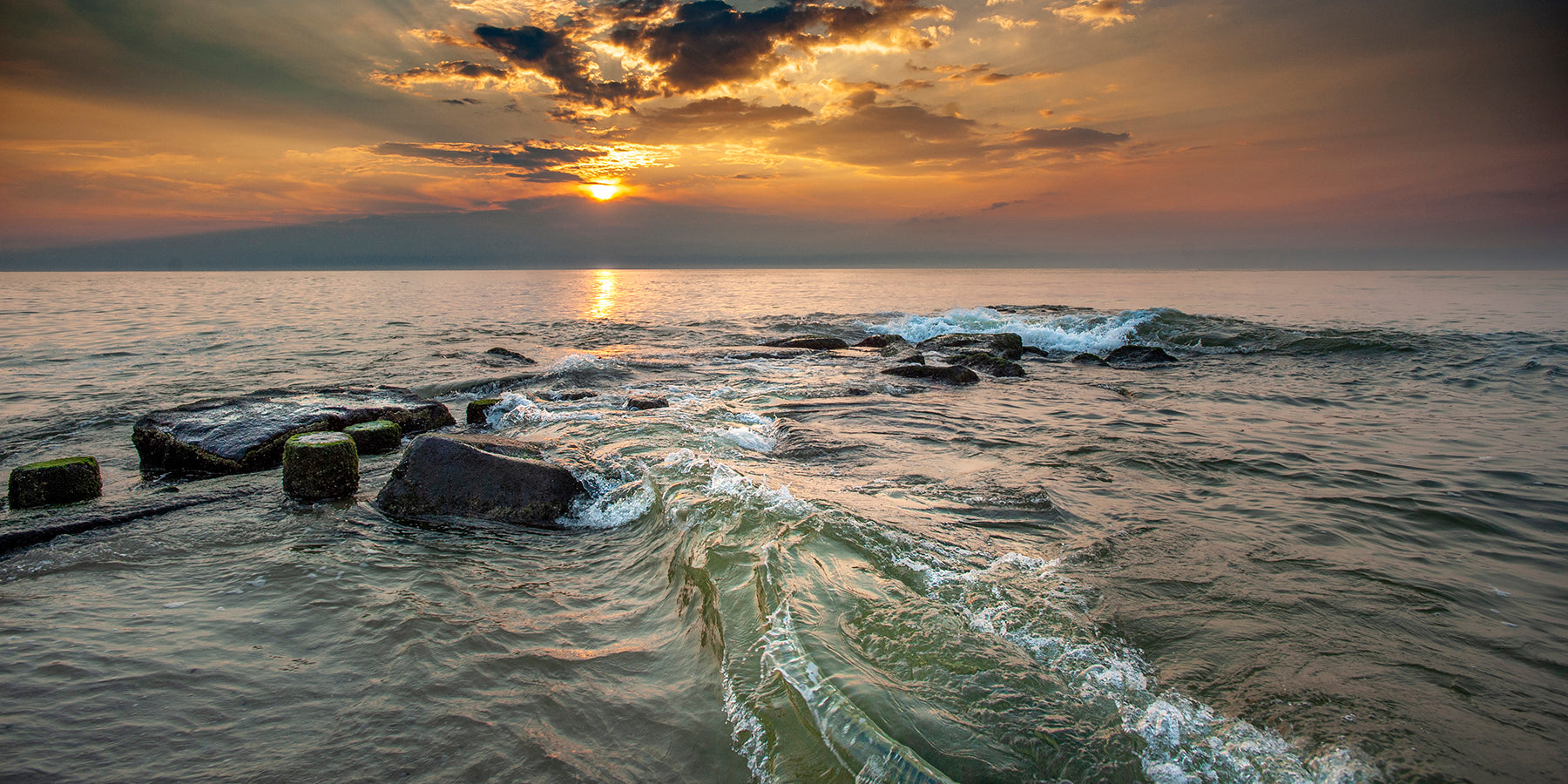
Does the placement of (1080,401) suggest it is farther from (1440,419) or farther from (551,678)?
(551,678)

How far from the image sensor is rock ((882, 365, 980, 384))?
580 inches

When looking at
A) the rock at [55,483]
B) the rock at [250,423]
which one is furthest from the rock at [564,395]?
the rock at [55,483]

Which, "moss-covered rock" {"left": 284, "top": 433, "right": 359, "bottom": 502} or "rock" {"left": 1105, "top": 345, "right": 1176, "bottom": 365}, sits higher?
"rock" {"left": 1105, "top": 345, "right": 1176, "bottom": 365}

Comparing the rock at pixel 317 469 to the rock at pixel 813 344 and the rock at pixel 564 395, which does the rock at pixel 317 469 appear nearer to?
the rock at pixel 564 395

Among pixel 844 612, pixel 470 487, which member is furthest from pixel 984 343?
pixel 844 612

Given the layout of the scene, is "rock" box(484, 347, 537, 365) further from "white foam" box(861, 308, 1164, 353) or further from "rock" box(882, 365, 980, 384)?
"white foam" box(861, 308, 1164, 353)

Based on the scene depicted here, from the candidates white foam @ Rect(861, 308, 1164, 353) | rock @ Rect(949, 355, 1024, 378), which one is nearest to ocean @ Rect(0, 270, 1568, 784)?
rock @ Rect(949, 355, 1024, 378)

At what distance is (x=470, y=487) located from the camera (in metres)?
6.45

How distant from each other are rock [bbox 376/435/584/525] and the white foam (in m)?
20.1

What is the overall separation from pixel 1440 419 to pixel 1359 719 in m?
11.0

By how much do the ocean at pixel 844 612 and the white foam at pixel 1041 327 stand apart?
41.8ft

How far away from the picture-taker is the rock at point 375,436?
856 cm

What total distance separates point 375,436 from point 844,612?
7.75 meters

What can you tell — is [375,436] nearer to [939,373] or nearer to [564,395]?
[564,395]
